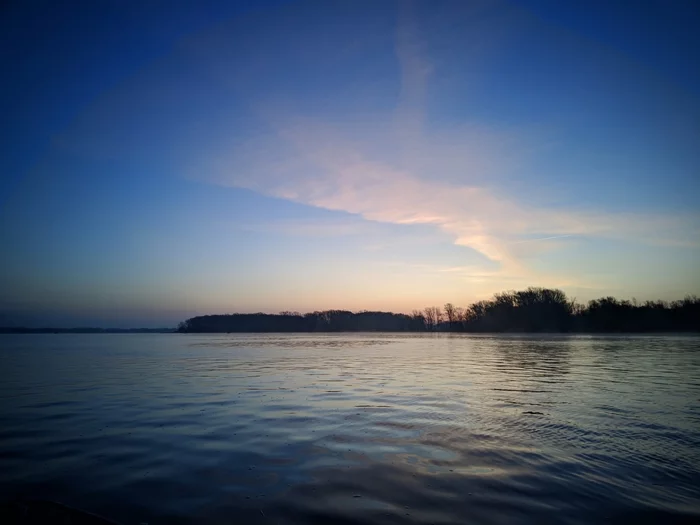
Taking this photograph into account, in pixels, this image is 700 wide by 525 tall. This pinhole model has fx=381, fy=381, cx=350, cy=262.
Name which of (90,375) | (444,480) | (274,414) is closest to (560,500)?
(444,480)

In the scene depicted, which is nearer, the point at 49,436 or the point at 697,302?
the point at 49,436

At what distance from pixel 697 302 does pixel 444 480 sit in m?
189

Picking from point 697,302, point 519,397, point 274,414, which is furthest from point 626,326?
point 274,414

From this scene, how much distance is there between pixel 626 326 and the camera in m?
154

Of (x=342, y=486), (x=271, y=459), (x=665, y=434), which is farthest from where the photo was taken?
(x=665, y=434)

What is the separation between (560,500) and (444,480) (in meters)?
2.23

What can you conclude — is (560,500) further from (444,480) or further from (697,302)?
(697,302)

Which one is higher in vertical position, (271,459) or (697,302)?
(697,302)

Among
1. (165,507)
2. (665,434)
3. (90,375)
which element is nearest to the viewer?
(165,507)

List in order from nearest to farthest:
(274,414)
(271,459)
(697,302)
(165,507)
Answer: (165,507) → (271,459) → (274,414) → (697,302)

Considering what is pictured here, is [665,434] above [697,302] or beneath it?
beneath

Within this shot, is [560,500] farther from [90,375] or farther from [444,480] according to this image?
[90,375]

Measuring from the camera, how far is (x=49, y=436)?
41.0ft

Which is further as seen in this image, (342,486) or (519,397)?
(519,397)
